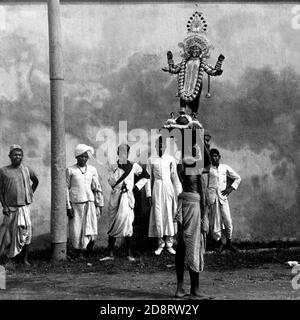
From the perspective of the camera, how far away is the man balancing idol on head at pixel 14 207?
9.27 m

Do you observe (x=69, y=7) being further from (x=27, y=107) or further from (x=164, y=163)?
(x=164, y=163)

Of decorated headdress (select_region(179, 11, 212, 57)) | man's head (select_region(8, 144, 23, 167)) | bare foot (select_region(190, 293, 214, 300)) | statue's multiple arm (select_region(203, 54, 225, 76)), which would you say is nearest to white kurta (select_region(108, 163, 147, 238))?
man's head (select_region(8, 144, 23, 167))

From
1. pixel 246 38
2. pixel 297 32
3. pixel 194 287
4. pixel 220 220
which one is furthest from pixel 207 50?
pixel 194 287

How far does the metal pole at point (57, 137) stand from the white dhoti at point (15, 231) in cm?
40

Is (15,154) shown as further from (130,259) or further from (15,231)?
(130,259)

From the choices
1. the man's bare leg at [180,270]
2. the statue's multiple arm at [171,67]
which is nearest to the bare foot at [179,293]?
the man's bare leg at [180,270]

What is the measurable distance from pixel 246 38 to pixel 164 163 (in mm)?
2571

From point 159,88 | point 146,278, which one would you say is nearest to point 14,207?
point 146,278

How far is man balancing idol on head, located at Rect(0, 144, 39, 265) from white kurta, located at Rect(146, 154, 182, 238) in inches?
73.6

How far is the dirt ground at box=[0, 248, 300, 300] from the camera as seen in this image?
23.5 ft

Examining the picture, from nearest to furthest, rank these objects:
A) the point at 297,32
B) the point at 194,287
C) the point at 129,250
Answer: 1. the point at 194,287
2. the point at 129,250
3. the point at 297,32

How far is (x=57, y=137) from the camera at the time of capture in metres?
9.34

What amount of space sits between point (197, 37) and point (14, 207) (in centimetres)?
373

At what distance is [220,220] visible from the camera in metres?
10.2
